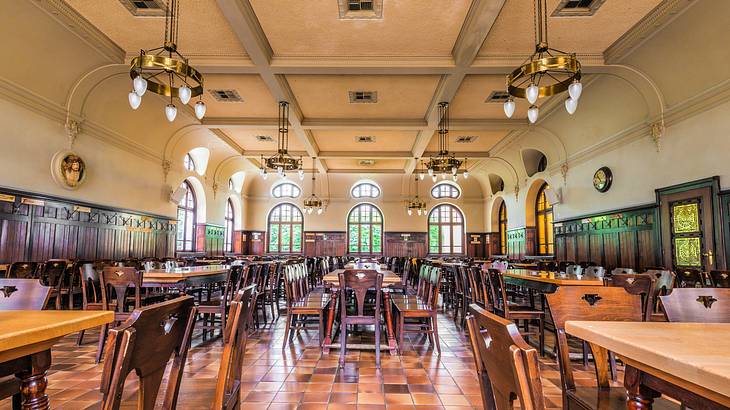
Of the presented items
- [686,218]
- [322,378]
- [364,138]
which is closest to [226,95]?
[364,138]

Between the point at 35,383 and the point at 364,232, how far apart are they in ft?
53.0

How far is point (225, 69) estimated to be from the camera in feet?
22.2

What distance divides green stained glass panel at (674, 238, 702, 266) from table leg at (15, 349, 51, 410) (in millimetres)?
7380

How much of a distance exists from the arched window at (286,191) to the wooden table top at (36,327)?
52.8 ft

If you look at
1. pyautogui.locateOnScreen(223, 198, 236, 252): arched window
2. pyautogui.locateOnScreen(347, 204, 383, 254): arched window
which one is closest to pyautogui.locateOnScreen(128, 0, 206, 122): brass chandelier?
pyautogui.locateOnScreen(223, 198, 236, 252): arched window

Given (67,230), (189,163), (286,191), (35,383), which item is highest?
(189,163)

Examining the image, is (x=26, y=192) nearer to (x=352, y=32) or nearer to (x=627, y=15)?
(x=352, y=32)

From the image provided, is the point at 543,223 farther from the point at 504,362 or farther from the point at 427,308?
the point at 504,362

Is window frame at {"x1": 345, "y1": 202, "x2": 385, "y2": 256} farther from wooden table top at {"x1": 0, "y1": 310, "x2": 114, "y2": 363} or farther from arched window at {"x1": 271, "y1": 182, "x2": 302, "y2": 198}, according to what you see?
wooden table top at {"x1": 0, "y1": 310, "x2": 114, "y2": 363}

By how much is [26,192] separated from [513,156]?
12023mm

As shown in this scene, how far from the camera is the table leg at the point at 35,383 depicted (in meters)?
1.33

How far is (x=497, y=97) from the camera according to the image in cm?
845

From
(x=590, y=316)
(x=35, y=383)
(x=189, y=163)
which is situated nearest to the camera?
(x=35, y=383)

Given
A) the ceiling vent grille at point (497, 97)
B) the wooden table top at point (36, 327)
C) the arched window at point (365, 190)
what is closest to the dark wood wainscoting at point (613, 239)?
the ceiling vent grille at point (497, 97)
